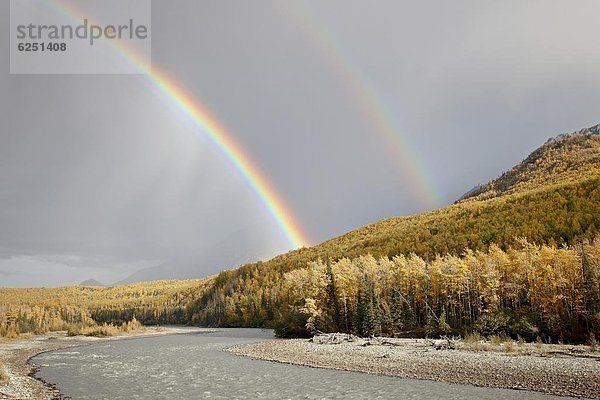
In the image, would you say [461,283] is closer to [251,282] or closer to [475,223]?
[475,223]

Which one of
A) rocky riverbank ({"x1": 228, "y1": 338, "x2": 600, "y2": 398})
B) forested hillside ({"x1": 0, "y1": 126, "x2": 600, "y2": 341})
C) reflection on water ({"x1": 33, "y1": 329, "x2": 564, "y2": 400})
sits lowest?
rocky riverbank ({"x1": 228, "y1": 338, "x2": 600, "y2": 398})

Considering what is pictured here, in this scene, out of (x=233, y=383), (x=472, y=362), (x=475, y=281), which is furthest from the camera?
(x=475, y=281)

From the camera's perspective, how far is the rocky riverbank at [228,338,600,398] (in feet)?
102

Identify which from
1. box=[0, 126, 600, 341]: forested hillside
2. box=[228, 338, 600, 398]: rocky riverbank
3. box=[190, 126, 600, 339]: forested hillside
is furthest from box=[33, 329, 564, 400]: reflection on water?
box=[190, 126, 600, 339]: forested hillside

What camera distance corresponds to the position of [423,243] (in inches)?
4545

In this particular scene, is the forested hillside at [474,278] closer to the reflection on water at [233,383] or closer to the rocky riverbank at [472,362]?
the rocky riverbank at [472,362]

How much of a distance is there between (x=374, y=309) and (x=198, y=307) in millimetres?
140203

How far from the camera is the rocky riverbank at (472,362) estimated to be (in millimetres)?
31219

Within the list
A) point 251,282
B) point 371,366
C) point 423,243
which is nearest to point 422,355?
point 371,366

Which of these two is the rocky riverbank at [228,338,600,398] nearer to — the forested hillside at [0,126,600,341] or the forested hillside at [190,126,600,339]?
the forested hillside at [0,126,600,341]

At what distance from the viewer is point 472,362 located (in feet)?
133

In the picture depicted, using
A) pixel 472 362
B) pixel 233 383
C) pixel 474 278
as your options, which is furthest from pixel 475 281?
pixel 233 383

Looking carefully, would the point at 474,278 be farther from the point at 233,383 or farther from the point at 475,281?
the point at 233,383

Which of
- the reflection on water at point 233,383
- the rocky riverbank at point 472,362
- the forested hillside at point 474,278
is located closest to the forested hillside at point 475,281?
the forested hillside at point 474,278
